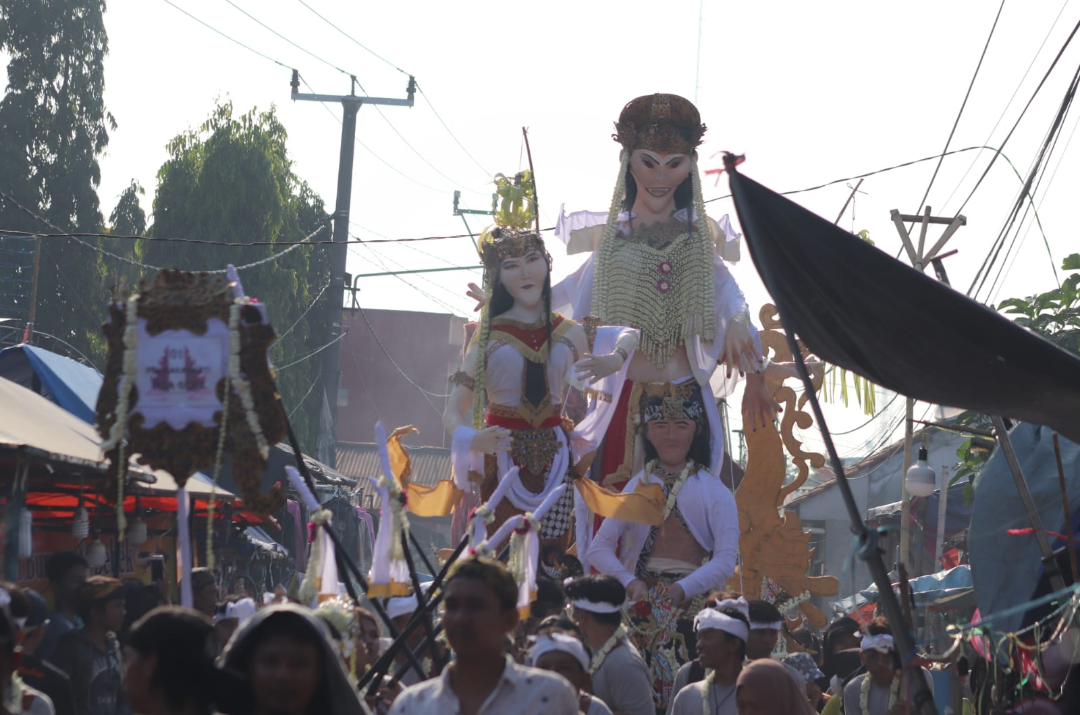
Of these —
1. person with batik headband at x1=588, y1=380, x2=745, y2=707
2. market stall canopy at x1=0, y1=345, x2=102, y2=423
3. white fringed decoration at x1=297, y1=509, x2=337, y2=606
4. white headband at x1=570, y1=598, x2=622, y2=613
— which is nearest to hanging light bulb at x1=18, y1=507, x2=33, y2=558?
white fringed decoration at x1=297, y1=509, x2=337, y2=606

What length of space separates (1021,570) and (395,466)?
349cm

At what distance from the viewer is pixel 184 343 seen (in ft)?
15.3

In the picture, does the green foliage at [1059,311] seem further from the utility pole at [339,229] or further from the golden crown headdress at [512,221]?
the utility pole at [339,229]

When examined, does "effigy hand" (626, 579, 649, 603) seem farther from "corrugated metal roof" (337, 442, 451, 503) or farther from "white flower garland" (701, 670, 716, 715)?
"corrugated metal roof" (337, 442, 451, 503)

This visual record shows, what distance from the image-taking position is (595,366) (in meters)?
7.84

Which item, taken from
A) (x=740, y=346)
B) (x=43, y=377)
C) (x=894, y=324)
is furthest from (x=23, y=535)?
(x=894, y=324)

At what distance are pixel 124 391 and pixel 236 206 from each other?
18.2 metres

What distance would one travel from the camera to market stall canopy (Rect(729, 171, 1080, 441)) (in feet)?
14.5

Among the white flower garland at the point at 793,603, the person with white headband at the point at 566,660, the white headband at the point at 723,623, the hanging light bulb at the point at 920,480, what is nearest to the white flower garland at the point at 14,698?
the person with white headband at the point at 566,660

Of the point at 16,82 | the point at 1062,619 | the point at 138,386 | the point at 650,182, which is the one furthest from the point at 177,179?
the point at 1062,619

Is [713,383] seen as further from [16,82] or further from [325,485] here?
[16,82]

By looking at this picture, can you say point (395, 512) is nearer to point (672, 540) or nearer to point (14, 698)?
point (14, 698)

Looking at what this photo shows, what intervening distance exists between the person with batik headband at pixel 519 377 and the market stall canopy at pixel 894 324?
3411 millimetres

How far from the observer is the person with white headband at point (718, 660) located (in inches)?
206
